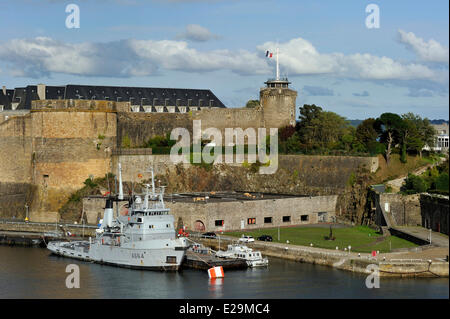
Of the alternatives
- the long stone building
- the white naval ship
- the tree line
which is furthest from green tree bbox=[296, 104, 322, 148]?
the white naval ship

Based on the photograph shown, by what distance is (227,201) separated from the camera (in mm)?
48750

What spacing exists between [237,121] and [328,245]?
24.6 meters

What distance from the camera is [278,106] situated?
215 ft

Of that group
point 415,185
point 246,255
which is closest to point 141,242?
point 246,255

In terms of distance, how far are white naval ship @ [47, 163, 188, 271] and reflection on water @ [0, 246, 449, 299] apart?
62 centimetres

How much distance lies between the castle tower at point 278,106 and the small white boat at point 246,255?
84.6 ft

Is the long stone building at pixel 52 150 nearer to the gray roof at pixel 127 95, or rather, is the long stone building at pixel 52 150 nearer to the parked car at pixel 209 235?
the gray roof at pixel 127 95

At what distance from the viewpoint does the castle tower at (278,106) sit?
65625mm

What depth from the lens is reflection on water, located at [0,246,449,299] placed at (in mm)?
33656
